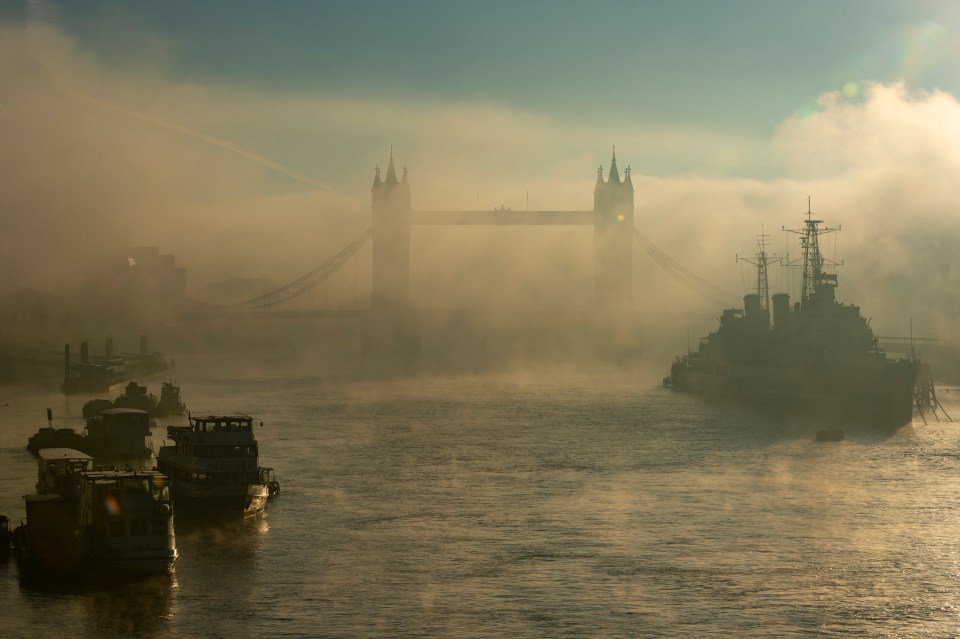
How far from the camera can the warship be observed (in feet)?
209

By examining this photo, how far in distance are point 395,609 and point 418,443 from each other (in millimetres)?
27737

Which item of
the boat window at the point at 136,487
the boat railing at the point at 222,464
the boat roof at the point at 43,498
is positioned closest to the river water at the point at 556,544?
the boat railing at the point at 222,464

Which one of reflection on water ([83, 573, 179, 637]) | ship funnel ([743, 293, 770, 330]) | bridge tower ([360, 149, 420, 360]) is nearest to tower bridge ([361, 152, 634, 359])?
bridge tower ([360, 149, 420, 360])

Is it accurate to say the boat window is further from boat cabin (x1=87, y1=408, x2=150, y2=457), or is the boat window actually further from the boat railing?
boat cabin (x1=87, y1=408, x2=150, y2=457)

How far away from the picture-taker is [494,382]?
323ft

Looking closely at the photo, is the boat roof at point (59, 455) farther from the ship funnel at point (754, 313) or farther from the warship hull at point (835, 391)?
the ship funnel at point (754, 313)

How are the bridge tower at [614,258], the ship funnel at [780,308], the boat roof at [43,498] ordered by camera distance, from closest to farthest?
1. the boat roof at [43,498]
2. the ship funnel at [780,308]
3. the bridge tower at [614,258]

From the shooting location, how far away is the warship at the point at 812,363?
209ft

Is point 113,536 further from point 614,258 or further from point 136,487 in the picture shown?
point 614,258

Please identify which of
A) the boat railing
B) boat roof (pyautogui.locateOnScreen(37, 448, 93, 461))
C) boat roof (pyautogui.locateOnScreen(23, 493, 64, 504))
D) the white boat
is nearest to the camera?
boat roof (pyautogui.locateOnScreen(23, 493, 64, 504))

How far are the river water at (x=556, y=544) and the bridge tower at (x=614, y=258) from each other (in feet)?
276

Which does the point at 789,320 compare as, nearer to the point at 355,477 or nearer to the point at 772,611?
the point at 355,477

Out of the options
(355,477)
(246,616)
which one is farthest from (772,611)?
(355,477)

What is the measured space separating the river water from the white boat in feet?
2.85
